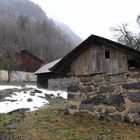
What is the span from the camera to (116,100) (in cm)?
921

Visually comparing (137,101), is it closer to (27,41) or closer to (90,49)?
→ (90,49)

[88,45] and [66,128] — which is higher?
[88,45]

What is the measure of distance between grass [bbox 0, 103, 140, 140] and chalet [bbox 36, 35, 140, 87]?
1625 millimetres

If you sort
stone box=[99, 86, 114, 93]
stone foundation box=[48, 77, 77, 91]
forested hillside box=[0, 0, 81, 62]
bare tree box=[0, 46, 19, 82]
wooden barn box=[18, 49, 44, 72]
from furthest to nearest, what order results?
forested hillside box=[0, 0, 81, 62], wooden barn box=[18, 49, 44, 72], bare tree box=[0, 46, 19, 82], stone foundation box=[48, 77, 77, 91], stone box=[99, 86, 114, 93]

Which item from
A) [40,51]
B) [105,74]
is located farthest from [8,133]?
[40,51]

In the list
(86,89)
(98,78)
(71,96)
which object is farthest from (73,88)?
(98,78)

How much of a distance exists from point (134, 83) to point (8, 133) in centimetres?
423

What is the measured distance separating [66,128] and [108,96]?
5.85 ft

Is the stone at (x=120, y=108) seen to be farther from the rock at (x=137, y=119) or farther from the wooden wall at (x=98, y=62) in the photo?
the wooden wall at (x=98, y=62)

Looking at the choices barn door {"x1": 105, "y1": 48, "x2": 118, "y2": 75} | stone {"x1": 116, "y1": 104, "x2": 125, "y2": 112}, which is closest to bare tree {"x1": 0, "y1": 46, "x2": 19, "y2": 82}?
barn door {"x1": 105, "y1": 48, "x2": 118, "y2": 75}

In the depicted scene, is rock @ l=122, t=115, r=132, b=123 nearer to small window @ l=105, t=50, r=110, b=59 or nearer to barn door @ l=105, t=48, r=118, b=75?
barn door @ l=105, t=48, r=118, b=75

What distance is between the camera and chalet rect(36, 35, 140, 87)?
31.0ft

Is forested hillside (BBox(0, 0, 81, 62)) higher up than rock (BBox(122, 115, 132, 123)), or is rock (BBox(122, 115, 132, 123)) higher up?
forested hillside (BBox(0, 0, 81, 62))

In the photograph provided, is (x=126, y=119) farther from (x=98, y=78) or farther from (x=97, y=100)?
(x=98, y=78)
